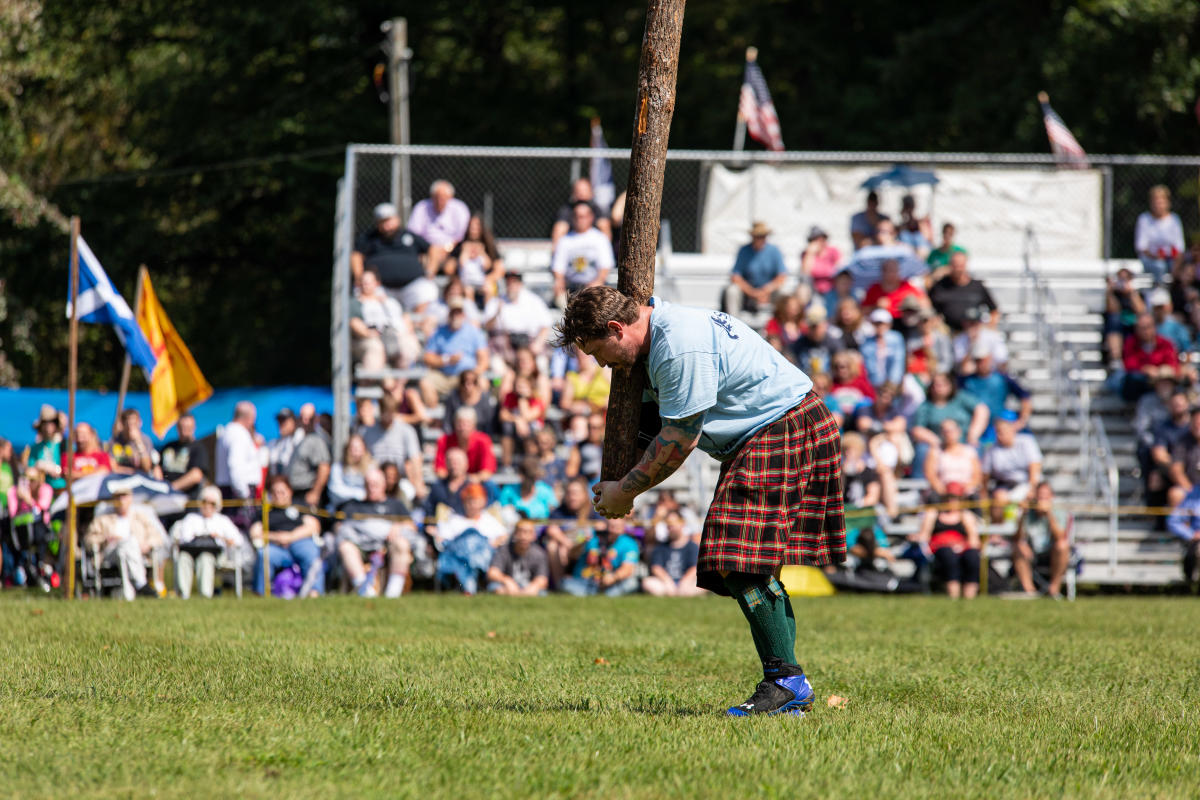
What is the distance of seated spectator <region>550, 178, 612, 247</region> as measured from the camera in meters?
13.8

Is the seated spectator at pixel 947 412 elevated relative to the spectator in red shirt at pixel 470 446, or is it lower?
elevated

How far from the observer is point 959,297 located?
549 inches

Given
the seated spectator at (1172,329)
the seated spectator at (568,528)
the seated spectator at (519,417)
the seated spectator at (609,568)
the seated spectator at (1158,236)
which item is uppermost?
the seated spectator at (1158,236)

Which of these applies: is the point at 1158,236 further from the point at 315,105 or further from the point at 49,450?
the point at 315,105

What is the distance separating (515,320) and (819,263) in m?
3.16

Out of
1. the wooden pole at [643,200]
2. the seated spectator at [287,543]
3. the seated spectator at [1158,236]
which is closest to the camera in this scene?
the wooden pole at [643,200]

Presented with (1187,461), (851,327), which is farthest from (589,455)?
(1187,461)

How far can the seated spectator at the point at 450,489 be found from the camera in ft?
38.3

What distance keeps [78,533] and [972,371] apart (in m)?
7.71

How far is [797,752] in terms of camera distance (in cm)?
385

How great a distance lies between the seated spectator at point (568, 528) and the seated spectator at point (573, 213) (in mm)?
3028

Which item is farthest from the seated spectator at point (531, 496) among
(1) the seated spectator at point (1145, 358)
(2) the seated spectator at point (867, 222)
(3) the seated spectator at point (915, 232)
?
(1) the seated spectator at point (1145, 358)

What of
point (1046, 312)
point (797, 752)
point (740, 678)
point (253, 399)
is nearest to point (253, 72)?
point (253, 399)

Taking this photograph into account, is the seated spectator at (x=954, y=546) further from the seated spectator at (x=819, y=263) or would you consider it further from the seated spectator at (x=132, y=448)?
the seated spectator at (x=132, y=448)
